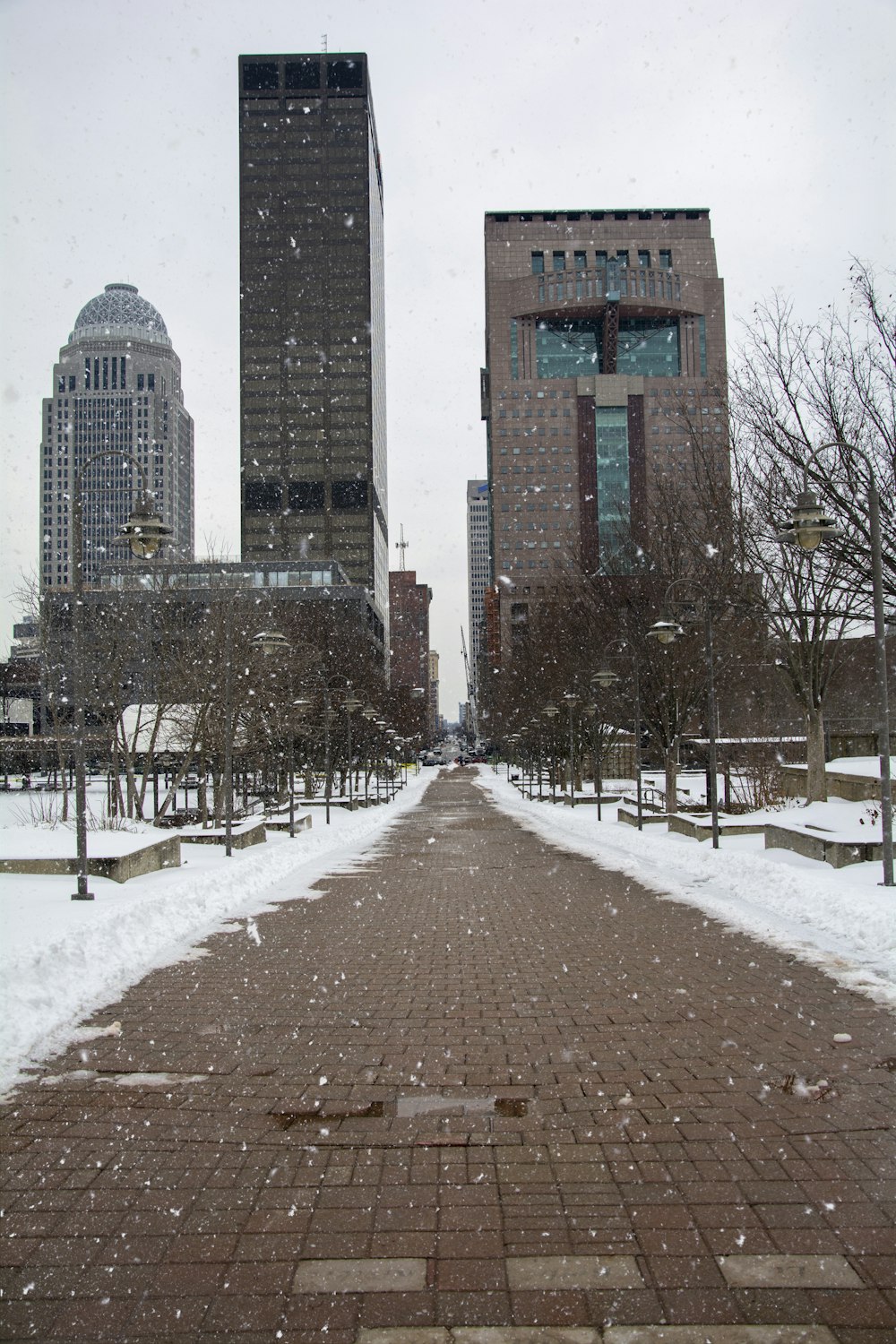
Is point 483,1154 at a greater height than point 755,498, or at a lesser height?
lesser

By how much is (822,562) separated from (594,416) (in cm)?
15558

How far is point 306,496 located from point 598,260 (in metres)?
67.4

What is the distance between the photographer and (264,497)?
175125mm

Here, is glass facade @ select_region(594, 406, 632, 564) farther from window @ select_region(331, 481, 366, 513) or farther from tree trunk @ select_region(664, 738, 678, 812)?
tree trunk @ select_region(664, 738, 678, 812)

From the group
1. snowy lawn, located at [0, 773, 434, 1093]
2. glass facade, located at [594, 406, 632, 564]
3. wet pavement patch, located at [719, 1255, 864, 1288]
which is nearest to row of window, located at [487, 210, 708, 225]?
glass facade, located at [594, 406, 632, 564]

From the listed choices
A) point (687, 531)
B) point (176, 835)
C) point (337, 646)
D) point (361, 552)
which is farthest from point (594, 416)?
Answer: point (176, 835)

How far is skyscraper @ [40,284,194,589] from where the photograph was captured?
116875mm

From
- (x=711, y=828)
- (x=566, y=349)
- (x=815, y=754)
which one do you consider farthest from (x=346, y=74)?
(x=711, y=828)

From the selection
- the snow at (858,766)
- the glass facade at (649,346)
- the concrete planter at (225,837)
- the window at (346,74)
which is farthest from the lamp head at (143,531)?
the window at (346,74)

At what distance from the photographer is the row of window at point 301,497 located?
174 metres

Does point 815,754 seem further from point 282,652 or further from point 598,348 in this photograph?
point 598,348

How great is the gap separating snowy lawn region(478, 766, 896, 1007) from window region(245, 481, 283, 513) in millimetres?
159324

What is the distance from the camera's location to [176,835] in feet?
55.3

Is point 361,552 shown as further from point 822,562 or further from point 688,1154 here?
point 688,1154
